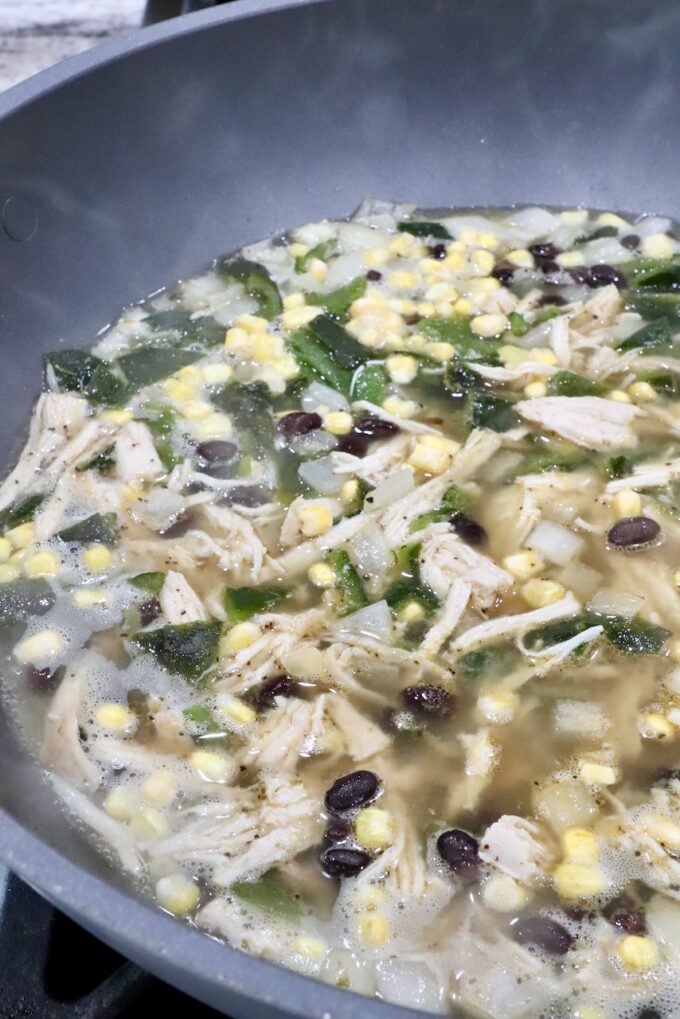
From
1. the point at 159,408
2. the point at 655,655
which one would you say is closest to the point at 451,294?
the point at 159,408

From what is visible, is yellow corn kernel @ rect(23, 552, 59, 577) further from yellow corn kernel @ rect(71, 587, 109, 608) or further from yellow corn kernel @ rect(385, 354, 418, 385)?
yellow corn kernel @ rect(385, 354, 418, 385)

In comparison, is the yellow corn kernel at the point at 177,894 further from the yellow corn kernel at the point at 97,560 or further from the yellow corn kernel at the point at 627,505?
the yellow corn kernel at the point at 627,505

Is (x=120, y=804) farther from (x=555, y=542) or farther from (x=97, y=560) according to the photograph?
(x=555, y=542)

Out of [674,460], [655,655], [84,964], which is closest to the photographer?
[84,964]

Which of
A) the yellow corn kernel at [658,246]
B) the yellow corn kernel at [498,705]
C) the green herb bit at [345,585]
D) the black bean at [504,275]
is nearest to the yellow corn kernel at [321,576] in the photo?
the green herb bit at [345,585]

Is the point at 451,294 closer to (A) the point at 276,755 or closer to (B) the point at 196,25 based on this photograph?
(B) the point at 196,25
